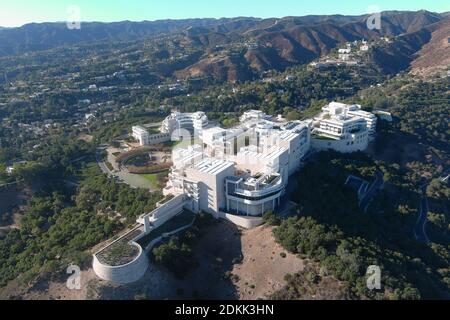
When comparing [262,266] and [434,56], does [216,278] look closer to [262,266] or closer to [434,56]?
[262,266]

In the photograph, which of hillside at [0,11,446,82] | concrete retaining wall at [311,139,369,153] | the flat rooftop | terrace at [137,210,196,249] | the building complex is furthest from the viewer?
hillside at [0,11,446,82]

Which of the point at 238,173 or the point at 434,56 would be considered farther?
the point at 434,56

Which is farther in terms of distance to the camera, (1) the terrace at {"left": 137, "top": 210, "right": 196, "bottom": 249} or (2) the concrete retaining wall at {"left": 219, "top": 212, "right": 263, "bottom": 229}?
(2) the concrete retaining wall at {"left": 219, "top": 212, "right": 263, "bottom": 229}

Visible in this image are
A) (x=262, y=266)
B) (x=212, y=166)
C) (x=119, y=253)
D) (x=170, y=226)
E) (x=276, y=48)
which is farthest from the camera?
(x=276, y=48)

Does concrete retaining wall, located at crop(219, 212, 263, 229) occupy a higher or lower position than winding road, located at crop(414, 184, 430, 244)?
higher

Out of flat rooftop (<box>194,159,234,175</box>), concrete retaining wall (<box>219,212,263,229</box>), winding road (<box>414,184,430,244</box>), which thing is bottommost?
winding road (<box>414,184,430,244</box>)

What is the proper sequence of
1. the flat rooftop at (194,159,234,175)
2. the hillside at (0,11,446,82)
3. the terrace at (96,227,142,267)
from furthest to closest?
the hillside at (0,11,446,82)
the flat rooftop at (194,159,234,175)
the terrace at (96,227,142,267)

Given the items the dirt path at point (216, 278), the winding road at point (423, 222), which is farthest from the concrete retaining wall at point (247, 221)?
the winding road at point (423, 222)

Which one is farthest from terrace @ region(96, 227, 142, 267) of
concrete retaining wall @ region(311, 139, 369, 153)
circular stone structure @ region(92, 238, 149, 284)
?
concrete retaining wall @ region(311, 139, 369, 153)

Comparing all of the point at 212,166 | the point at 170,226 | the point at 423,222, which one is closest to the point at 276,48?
the point at 423,222

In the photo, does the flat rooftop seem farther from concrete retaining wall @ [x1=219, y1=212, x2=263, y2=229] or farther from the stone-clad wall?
the stone-clad wall

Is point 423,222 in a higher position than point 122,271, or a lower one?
lower
